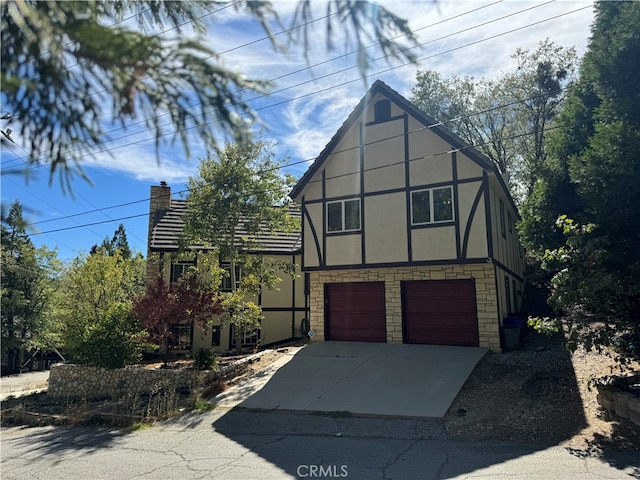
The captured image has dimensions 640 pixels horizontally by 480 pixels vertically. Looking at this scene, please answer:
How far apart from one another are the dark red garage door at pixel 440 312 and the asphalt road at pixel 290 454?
6.55m

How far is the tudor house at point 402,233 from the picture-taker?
13.3m

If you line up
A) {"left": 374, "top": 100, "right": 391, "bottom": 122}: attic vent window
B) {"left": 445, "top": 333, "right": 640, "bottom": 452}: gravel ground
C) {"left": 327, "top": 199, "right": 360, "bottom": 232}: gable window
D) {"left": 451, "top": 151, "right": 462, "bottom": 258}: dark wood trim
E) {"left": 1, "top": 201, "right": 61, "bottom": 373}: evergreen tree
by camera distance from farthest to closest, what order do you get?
1. {"left": 1, "top": 201, "right": 61, "bottom": 373}: evergreen tree
2. {"left": 327, "top": 199, "right": 360, "bottom": 232}: gable window
3. {"left": 374, "top": 100, "right": 391, "bottom": 122}: attic vent window
4. {"left": 451, "top": 151, "right": 462, "bottom": 258}: dark wood trim
5. {"left": 445, "top": 333, "right": 640, "bottom": 452}: gravel ground

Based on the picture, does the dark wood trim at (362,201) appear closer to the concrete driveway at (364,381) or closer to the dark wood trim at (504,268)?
the concrete driveway at (364,381)

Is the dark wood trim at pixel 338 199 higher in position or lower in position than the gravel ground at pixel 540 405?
higher

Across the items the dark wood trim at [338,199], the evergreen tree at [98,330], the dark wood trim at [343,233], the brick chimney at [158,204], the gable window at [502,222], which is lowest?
the evergreen tree at [98,330]

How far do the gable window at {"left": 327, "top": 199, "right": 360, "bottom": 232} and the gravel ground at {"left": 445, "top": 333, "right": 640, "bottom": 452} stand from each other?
241 inches

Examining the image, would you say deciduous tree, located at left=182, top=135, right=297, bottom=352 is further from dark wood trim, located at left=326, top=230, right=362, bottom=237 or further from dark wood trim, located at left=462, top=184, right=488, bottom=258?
dark wood trim, located at left=462, top=184, right=488, bottom=258

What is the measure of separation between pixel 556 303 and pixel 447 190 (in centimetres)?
673

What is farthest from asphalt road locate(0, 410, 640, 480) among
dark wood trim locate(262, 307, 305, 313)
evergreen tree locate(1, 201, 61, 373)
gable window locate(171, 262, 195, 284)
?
evergreen tree locate(1, 201, 61, 373)

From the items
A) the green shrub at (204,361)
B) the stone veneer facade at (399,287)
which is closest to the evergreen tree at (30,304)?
the green shrub at (204,361)

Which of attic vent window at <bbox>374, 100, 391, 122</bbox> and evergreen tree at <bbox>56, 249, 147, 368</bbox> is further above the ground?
attic vent window at <bbox>374, 100, 391, 122</bbox>

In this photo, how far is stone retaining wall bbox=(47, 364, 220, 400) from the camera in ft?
38.7

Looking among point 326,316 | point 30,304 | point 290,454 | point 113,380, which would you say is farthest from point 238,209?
point 30,304

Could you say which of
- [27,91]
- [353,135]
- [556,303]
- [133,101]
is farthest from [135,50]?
[353,135]
